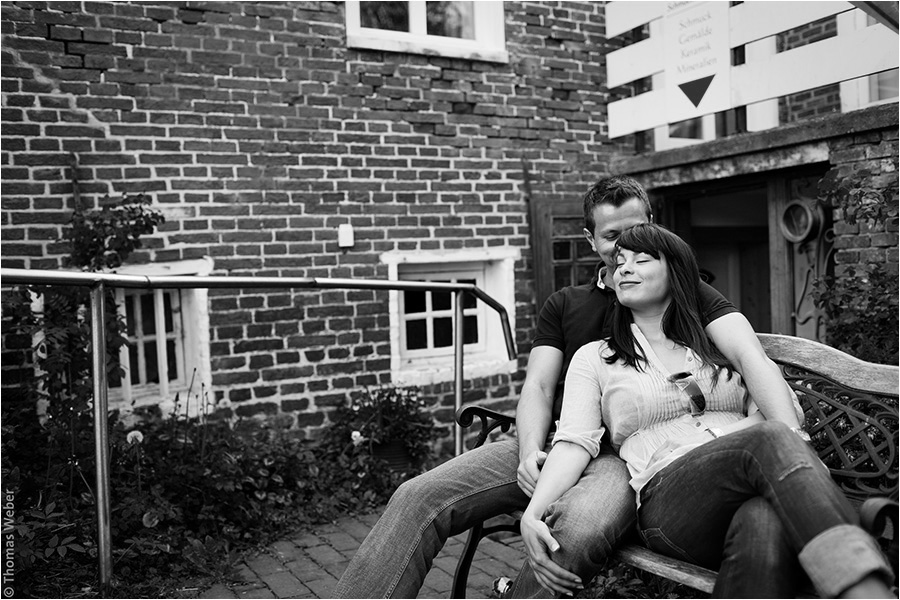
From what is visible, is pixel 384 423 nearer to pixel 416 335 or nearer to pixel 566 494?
pixel 416 335

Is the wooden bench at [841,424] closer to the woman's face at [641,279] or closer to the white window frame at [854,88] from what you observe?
the woman's face at [641,279]

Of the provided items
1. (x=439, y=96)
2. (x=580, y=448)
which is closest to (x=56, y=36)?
(x=439, y=96)

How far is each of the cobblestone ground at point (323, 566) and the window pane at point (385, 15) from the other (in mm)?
3204

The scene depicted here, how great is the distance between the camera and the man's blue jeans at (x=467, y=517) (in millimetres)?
2023

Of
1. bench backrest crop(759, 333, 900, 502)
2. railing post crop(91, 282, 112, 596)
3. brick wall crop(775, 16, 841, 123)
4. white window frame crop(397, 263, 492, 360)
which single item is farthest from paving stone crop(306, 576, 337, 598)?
brick wall crop(775, 16, 841, 123)

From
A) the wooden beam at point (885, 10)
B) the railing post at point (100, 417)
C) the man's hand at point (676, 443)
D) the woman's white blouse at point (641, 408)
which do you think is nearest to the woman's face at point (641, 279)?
the woman's white blouse at point (641, 408)

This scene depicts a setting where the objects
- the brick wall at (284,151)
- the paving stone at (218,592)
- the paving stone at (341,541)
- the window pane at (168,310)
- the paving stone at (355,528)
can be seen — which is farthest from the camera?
the window pane at (168,310)

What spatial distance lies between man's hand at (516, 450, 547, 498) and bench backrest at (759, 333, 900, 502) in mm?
768

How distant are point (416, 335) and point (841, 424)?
3.45 meters

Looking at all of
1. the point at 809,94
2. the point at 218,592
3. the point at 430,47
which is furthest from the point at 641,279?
the point at 809,94

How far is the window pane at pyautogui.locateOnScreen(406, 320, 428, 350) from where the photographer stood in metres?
5.68

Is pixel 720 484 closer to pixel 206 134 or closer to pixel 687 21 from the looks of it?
pixel 206 134

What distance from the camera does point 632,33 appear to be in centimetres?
607

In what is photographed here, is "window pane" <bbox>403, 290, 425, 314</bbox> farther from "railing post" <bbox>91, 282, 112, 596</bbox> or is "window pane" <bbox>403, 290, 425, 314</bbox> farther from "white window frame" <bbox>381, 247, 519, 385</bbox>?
"railing post" <bbox>91, 282, 112, 596</bbox>
